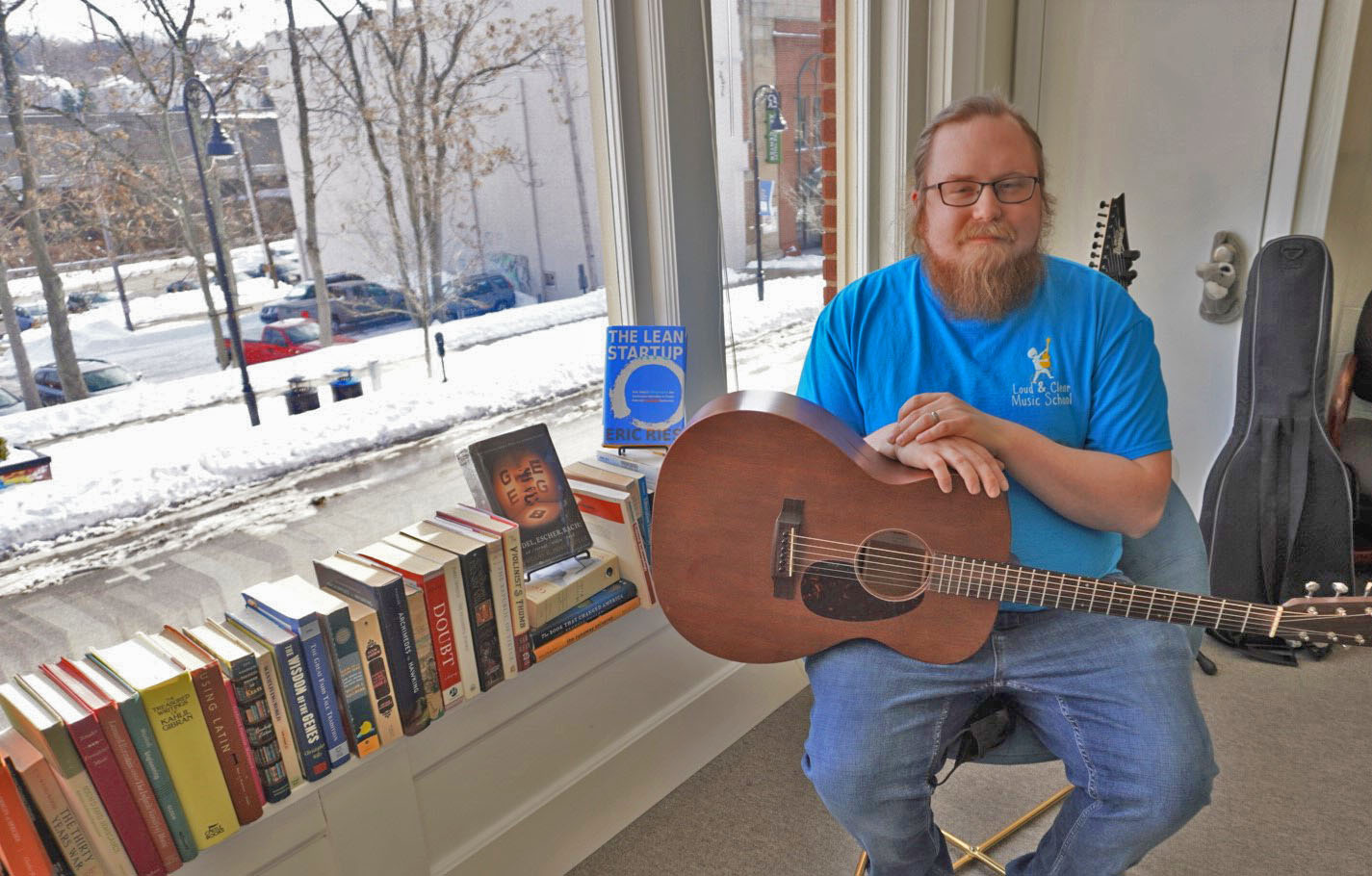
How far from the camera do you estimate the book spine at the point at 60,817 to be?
44.4 inches

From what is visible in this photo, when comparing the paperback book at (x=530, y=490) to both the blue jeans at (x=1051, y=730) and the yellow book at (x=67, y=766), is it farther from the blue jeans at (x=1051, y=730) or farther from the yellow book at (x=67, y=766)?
the yellow book at (x=67, y=766)

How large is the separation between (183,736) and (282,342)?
0.67m

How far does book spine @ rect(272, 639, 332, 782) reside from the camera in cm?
132

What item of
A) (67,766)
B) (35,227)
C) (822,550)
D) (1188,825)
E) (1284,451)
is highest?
(35,227)

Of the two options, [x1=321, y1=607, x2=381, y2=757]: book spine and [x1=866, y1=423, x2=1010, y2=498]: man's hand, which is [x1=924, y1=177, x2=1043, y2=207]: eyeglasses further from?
[x1=321, y1=607, x2=381, y2=757]: book spine

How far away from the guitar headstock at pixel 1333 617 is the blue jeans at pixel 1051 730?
20 centimetres

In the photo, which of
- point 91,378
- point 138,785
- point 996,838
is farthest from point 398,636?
point 996,838

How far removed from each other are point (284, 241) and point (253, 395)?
0.89 ft

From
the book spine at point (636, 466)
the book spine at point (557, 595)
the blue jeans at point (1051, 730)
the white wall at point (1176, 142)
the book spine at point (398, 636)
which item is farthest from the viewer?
the white wall at point (1176, 142)

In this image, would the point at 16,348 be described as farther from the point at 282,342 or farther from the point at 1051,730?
the point at 1051,730

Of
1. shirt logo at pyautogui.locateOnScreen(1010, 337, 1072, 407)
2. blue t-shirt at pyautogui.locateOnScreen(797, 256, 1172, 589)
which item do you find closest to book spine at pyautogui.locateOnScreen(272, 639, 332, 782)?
blue t-shirt at pyautogui.locateOnScreen(797, 256, 1172, 589)

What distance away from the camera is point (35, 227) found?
129cm

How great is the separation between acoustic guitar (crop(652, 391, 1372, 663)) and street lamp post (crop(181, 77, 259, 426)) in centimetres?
75

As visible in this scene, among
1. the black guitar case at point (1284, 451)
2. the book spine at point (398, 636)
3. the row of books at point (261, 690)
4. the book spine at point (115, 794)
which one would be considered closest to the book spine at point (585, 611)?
the row of books at point (261, 690)
